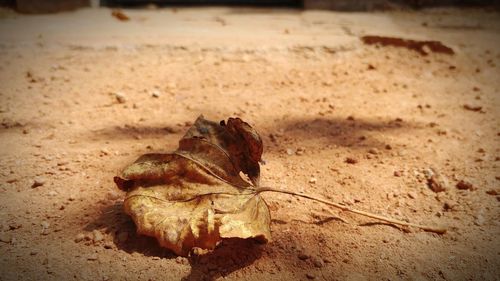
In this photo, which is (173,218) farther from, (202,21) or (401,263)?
(202,21)

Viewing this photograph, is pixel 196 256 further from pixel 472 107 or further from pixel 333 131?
pixel 472 107

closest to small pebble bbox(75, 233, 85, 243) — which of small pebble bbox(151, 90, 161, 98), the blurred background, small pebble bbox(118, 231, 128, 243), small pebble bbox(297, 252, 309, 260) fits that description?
small pebble bbox(118, 231, 128, 243)

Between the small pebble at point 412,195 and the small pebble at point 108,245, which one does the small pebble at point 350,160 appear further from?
the small pebble at point 108,245

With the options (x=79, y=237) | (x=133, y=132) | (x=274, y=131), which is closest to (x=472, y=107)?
(x=274, y=131)

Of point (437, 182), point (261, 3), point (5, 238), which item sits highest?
point (261, 3)

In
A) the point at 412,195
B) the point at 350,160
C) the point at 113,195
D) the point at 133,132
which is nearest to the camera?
the point at 113,195

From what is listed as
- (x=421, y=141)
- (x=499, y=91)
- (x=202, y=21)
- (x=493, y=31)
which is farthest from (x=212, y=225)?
(x=493, y=31)

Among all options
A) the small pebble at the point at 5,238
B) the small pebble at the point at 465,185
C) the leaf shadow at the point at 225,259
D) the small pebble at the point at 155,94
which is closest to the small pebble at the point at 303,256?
the leaf shadow at the point at 225,259
